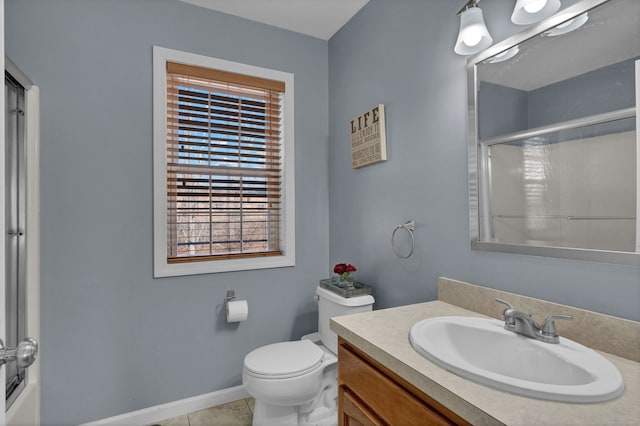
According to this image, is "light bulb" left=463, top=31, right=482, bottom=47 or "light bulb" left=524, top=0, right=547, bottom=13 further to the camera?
"light bulb" left=463, top=31, right=482, bottom=47

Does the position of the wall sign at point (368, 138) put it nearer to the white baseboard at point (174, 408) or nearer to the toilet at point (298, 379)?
the toilet at point (298, 379)

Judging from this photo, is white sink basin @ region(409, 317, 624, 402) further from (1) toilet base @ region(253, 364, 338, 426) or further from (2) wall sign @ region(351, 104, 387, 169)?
(2) wall sign @ region(351, 104, 387, 169)

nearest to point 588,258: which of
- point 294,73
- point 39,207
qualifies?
point 294,73

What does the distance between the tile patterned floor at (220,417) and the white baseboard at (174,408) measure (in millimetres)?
26

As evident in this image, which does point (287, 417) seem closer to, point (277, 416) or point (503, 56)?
point (277, 416)

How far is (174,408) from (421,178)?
192 cm

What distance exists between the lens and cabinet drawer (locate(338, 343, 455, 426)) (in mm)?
825

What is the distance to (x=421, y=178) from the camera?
163cm

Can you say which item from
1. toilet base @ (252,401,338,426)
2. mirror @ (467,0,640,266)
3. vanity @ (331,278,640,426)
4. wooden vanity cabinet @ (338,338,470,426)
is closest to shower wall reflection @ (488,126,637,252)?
mirror @ (467,0,640,266)

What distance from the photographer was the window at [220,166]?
199cm

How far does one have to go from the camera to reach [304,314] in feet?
7.82

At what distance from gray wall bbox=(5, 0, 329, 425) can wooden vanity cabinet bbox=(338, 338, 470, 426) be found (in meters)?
1.17

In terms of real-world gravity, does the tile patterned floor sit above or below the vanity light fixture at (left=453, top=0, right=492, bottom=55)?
below

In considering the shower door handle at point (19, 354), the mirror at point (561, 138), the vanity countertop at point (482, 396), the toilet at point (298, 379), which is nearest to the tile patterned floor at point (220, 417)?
the toilet at point (298, 379)
